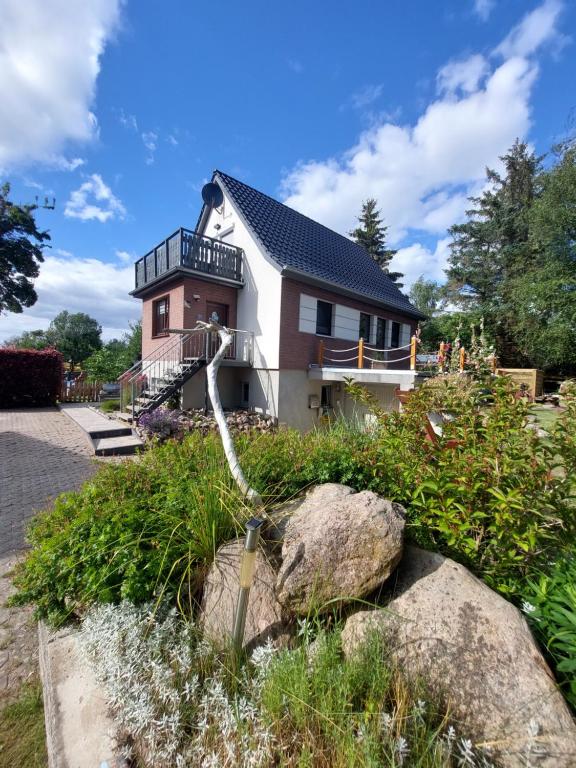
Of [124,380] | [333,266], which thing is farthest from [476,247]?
[124,380]

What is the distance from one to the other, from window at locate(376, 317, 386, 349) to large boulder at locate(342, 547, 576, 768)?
1313 cm

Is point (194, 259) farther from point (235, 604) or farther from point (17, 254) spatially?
point (17, 254)

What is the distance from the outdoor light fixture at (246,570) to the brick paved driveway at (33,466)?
109 inches

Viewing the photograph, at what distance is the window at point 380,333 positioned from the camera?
14516 mm

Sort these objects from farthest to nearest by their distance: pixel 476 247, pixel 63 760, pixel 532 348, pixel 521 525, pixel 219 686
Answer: pixel 476 247 < pixel 532 348 < pixel 521 525 < pixel 219 686 < pixel 63 760

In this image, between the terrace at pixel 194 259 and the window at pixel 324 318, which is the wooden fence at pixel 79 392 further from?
the window at pixel 324 318

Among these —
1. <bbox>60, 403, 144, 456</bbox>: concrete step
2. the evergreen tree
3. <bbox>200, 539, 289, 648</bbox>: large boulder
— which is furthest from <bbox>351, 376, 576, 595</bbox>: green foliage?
the evergreen tree

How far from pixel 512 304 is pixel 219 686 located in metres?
25.5

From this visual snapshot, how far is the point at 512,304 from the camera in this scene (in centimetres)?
2123

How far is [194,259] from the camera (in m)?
10.3

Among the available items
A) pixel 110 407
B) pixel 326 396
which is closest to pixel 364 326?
pixel 326 396

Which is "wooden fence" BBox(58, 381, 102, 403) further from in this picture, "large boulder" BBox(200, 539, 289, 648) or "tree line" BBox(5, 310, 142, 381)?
"large boulder" BBox(200, 539, 289, 648)

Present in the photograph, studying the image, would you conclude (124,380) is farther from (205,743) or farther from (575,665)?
(575,665)

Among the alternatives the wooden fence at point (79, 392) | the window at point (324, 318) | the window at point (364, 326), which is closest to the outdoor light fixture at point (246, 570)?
the window at point (324, 318)
